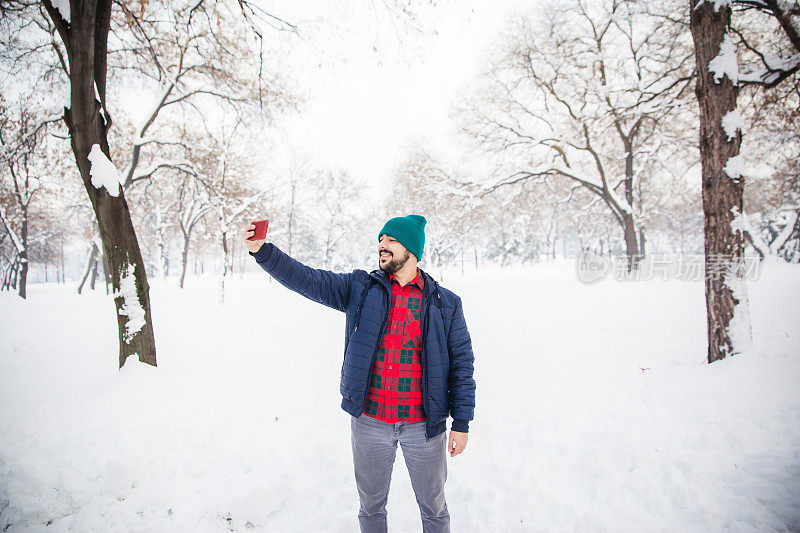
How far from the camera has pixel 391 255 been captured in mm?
2092

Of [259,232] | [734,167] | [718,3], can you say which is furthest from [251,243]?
[718,3]

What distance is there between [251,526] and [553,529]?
232 cm

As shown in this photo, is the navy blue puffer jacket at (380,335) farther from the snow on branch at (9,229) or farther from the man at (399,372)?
the snow on branch at (9,229)

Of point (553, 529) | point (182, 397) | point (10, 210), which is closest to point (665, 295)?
point (553, 529)

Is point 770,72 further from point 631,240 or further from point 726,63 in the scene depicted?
point 631,240

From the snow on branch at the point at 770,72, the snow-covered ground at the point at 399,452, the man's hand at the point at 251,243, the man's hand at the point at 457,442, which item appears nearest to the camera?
the man's hand at the point at 251,243

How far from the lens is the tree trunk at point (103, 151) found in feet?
13.6

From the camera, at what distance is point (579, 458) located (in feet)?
10.5

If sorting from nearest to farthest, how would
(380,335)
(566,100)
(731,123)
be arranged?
(380,335)
(731,123)
(566,100)

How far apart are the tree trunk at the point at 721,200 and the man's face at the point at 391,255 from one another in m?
5.10

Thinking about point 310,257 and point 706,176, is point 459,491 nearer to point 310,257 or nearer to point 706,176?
point 706,176

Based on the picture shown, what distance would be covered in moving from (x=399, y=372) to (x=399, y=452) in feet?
6.94
